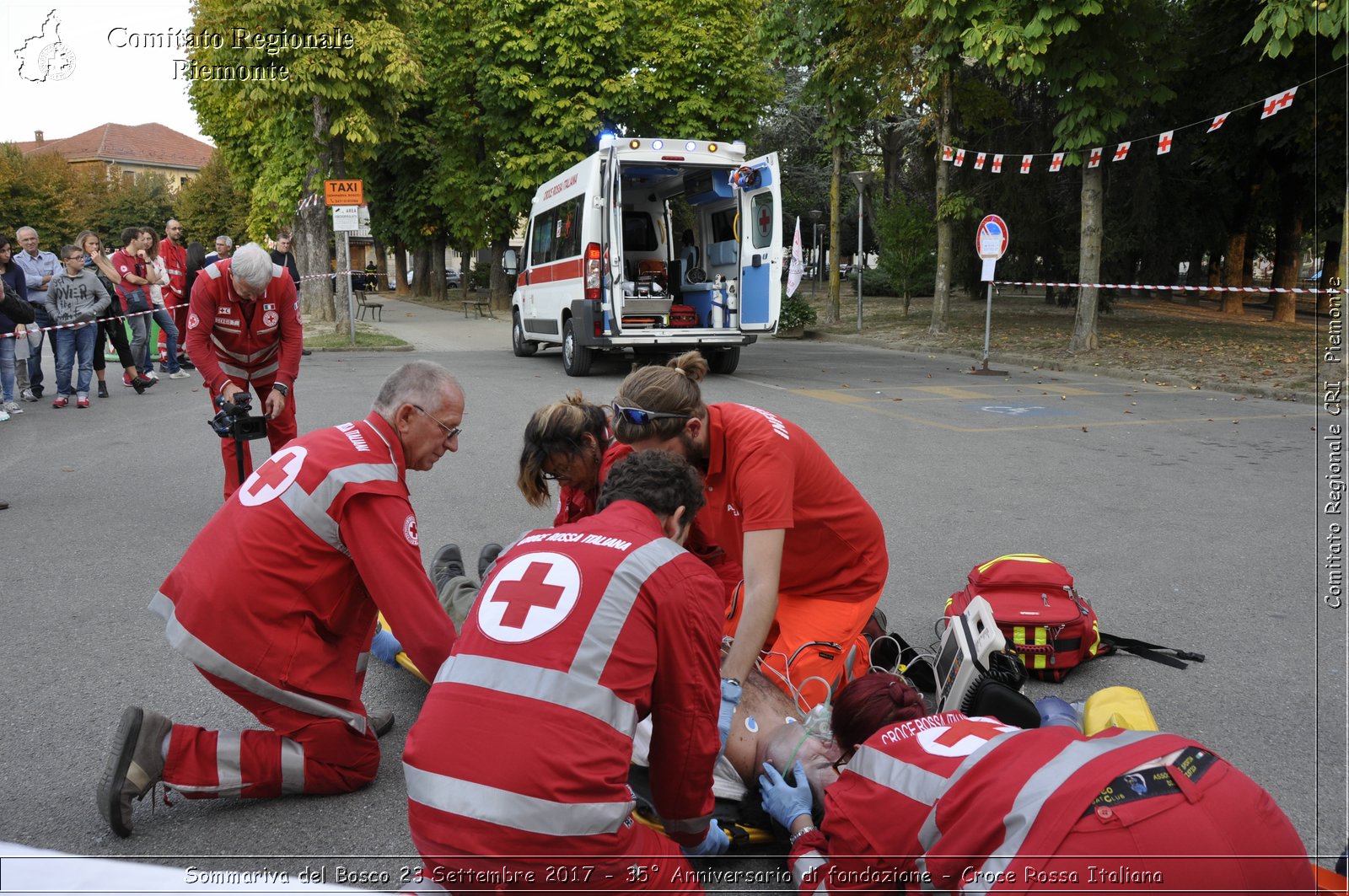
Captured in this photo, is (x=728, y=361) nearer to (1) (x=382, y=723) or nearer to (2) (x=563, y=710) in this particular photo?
(1) (x=382, y=723)

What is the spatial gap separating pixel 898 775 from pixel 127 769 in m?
2.18

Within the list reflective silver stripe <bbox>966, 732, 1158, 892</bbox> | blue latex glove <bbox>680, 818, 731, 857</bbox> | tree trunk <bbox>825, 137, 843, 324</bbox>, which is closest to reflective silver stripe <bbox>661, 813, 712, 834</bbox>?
blue latex glove <bbox>680, 818, 731, 857</bbox>

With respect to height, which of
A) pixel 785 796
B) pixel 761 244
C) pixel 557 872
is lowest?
pixel 785 796

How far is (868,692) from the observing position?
2670 mm

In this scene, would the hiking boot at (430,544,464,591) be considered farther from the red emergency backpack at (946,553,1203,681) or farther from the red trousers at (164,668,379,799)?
the red emergency backpack at (946,553,1203,681)

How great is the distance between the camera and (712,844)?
2.66 m

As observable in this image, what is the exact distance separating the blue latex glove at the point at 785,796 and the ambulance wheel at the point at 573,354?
1172 centimetres

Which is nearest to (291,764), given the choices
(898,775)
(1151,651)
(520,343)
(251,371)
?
(898,775)

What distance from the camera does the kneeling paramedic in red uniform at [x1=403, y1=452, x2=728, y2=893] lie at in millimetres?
1940

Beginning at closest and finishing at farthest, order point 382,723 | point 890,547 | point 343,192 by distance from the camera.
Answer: point 382,723 < point 890,547 < point 343,192

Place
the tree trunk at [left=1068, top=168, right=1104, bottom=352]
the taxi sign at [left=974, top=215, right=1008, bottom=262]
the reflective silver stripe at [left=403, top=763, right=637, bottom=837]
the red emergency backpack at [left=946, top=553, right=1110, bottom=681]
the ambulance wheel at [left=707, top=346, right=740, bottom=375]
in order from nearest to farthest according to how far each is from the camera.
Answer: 1. the reflective silver stripe at [left=403, top=763, right=637, bottom=837]
2. the red emergency backpack at [left=946, top=553, right=1110, bottom=681]
3. the ambulance wheel at [left=707, top=346, right=740, bottom=375]
4. the taxi sign at [left=974, top=215, right=1008, bottom=262]
5. the tree trunk at [left=1068, top=168, right=1104, bottom=352]

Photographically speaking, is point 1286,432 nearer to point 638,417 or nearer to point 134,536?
point 638,417

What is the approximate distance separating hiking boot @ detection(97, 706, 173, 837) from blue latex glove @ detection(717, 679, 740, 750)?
5.52 ft

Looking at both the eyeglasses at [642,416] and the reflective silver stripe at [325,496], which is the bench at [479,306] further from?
the reflective silver stripe at [325,496]
